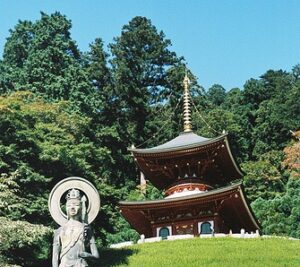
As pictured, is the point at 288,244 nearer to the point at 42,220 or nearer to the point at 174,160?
the point at 174,160

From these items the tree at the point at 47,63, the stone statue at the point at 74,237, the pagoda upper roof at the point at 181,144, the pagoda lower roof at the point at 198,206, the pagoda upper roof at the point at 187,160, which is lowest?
the stone statue at the point at 74,237

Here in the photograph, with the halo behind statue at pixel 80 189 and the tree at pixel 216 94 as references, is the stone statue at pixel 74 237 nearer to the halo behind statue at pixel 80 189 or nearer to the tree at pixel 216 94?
the halo behind statue at pixel 80 189

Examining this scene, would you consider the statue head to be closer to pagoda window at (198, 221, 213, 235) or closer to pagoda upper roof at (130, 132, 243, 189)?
pagoda upper roof at (130, 132, 243, 189)

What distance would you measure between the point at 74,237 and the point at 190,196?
22245 millimetres

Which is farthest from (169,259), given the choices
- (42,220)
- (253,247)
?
(42,220)

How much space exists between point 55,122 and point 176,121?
17.7 meters

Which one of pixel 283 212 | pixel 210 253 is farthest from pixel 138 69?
pixel 210 253

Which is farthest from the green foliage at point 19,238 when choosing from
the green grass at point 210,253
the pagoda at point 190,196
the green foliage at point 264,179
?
the green foliage at point 264,179

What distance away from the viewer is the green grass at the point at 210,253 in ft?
83.8

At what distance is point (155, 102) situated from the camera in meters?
63.2

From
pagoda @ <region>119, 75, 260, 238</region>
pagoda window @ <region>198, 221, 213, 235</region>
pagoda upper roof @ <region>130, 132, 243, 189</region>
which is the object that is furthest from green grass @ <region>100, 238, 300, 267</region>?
pagoda upper roof @ <region>130, 132, 243, 189</region>

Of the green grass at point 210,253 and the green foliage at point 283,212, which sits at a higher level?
the green foliage at point 283,212

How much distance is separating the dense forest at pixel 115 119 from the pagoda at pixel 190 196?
460 centimetres

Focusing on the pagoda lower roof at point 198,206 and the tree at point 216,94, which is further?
the tree at point 216,94
